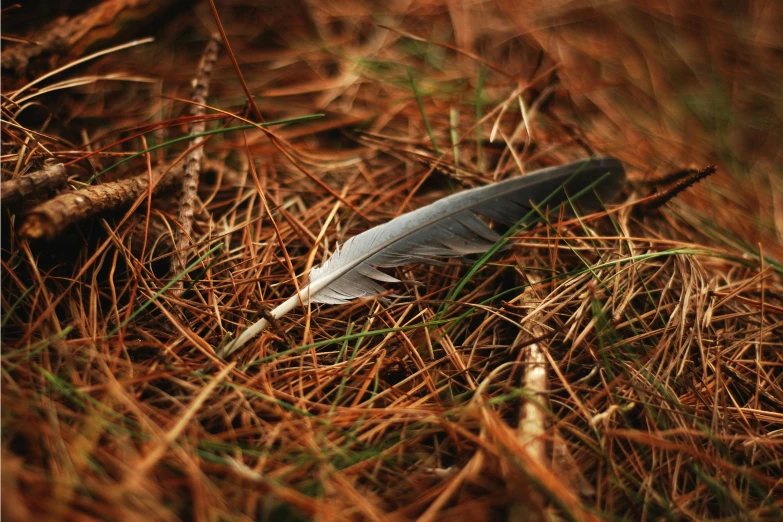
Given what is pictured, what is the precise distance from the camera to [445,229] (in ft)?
5.75

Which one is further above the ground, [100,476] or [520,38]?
[520,38]

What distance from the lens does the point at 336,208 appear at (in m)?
1.99

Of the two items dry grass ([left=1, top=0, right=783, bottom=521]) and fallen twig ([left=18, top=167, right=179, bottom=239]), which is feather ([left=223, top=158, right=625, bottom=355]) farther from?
fallen twig ([left=18, top=167, right=179, bottom=239])

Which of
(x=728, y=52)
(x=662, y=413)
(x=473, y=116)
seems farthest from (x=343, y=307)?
(x=728, y=52)

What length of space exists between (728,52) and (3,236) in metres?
3.84

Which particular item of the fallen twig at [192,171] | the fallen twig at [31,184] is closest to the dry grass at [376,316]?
the fallen twig at [192,171]

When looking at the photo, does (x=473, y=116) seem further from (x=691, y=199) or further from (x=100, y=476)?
(x=100, y=476)

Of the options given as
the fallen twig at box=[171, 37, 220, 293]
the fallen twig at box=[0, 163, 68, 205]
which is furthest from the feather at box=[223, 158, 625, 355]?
the fallen twig at box=[0, 163, 68, 205]

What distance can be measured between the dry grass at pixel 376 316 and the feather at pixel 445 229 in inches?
3.3

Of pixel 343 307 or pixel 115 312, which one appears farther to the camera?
pixel 343 307

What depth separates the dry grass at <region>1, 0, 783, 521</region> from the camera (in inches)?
46.8

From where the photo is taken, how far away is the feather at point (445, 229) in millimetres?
1596

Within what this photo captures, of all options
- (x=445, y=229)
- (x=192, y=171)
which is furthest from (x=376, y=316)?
(x=192, y=171)

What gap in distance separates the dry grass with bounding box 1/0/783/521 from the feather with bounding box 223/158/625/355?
3.3 inches
